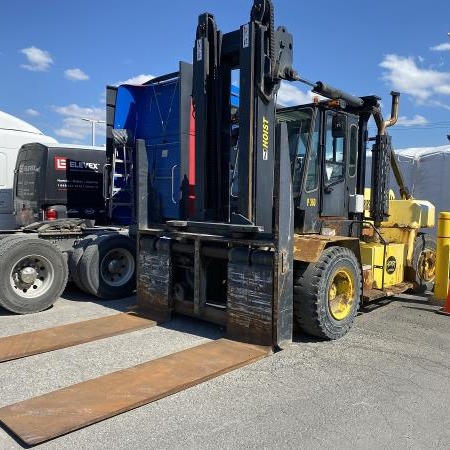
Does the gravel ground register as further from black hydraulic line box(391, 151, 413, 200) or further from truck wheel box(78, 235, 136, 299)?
black hydraulic line box(391, 151, 413, 200)

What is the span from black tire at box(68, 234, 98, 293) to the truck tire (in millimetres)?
367

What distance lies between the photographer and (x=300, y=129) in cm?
641

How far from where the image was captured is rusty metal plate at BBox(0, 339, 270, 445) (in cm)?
346

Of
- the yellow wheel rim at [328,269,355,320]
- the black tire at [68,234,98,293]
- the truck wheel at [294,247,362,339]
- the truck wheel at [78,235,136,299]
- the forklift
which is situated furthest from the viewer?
the black tire at [68,234,98,293]

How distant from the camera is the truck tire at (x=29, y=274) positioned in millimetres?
6820

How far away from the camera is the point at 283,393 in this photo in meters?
4.17

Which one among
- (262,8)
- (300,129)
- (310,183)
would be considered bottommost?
(310,183)

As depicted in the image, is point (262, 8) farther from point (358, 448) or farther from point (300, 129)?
point (358, 448)

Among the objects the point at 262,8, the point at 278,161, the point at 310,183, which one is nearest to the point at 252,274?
the point at 278,161

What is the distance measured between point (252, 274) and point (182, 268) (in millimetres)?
1429

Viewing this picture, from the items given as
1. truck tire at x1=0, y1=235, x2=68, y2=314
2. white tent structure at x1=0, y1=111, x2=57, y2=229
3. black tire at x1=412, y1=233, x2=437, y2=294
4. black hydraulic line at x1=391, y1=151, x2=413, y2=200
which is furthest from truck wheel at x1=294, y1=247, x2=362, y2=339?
white tent structure at x1=0, y1=111, x2=57, y2=229

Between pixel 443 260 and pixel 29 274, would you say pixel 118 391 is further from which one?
pixel 443 260

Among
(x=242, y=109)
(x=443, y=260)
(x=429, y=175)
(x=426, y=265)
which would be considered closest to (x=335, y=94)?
(x=242, y=109)

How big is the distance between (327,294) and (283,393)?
170cm
